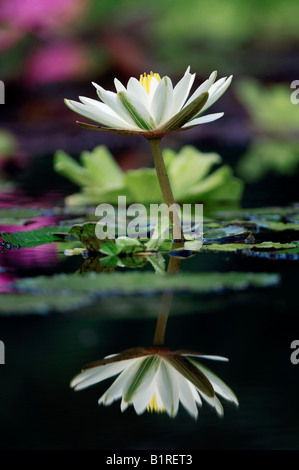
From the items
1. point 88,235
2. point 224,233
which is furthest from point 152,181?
point 88,235

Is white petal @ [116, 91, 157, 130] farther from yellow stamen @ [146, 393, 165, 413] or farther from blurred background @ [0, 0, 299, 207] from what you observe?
blurred background @ [0, 0, 299, 207]

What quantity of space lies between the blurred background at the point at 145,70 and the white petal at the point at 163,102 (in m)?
0.75

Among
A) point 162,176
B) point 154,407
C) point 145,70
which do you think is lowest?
point 154,407

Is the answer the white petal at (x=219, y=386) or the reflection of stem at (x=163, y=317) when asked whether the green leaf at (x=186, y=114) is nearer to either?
the reflection of stem at (x=163, y=317)

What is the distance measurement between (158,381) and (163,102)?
20.0 inches

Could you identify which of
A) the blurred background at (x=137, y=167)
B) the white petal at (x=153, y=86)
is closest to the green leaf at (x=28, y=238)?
the blurred background at (x=137, y=167)

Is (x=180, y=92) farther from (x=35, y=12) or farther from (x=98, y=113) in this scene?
(x=35, y=12)

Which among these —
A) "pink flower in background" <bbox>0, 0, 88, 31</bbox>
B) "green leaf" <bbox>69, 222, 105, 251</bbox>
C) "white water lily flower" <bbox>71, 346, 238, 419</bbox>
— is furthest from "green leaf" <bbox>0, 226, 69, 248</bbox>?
"pink flower in background" <bbox>0, 0, 88, 31</bbox>

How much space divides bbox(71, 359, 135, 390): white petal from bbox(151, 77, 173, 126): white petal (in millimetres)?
464

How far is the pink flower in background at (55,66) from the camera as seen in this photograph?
4.82m

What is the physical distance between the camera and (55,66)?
15.9 feet
